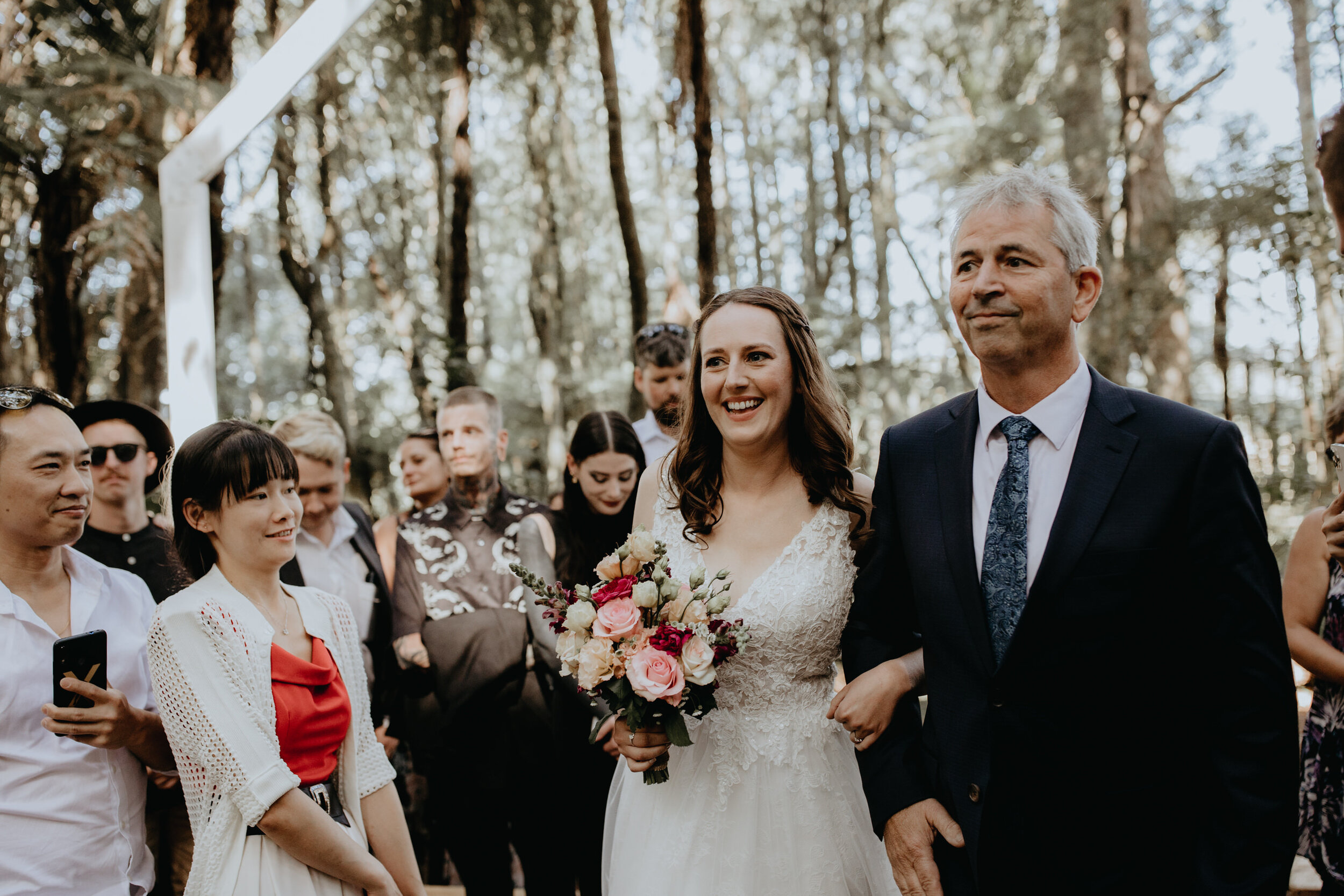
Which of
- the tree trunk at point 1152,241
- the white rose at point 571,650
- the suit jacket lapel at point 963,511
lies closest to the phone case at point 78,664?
the white rose at point 571,650

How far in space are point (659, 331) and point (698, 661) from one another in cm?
282

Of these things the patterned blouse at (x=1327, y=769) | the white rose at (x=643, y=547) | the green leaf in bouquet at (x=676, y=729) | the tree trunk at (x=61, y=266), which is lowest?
the patterned blouse at (x=1327, y=769)

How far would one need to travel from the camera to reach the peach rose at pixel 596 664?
7.79 ft

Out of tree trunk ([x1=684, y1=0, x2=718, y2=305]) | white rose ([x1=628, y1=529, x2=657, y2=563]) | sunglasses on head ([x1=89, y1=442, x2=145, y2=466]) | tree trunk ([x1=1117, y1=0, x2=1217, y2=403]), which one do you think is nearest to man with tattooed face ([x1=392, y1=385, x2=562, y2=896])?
sunglasses on head ([x1=89, y1=442, x2=145, y2=466])

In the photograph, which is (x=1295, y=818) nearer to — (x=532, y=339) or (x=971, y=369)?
(x=971, y=369)

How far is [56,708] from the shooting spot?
2367 millimetres

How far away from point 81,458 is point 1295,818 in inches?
132

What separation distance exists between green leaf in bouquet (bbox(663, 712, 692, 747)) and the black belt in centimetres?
95

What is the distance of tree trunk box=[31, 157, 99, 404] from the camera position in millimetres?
7262

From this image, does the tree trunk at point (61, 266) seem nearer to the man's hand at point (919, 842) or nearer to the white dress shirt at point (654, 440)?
the white dress shirt at point (654, 440)

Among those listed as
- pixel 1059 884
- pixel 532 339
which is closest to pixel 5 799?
pixel 1059 884

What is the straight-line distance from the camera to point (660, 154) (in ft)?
69.9

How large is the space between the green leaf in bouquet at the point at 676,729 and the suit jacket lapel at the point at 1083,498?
0.85 meters

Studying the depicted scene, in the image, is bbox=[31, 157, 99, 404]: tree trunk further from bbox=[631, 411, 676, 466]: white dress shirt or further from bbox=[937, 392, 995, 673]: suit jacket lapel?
bbox=[937, 392, 995, 673]: suit jacket lapel
